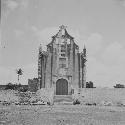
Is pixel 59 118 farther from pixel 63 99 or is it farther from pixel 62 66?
pixel 62 66

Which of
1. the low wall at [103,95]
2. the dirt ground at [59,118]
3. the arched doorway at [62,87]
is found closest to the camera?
the dirt ground at [59,118]

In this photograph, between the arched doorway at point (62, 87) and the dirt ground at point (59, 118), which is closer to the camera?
the dirt ground at point (59, 118)

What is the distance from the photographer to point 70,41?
54.4 metres

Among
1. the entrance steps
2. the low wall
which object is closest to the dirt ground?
the low wall

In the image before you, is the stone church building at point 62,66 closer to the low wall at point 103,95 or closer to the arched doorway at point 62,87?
the arched doorway at point 62,87

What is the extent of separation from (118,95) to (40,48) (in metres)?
19.2

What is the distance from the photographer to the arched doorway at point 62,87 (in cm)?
5242

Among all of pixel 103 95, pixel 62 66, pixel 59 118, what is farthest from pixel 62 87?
pixel 59 118

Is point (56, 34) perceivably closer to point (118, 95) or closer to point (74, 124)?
point (118, 95)

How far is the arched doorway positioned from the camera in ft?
172

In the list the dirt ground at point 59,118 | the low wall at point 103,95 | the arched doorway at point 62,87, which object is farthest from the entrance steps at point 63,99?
the dirt ground at point 59,118

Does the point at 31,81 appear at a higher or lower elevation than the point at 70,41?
lower

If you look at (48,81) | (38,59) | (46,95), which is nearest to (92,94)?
→ (46,95)

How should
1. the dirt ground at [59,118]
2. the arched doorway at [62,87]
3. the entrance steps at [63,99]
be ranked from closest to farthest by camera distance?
the dirt ground at [59,118]
the entrance steps at [63,99]
the arched doorway at [62,87]
